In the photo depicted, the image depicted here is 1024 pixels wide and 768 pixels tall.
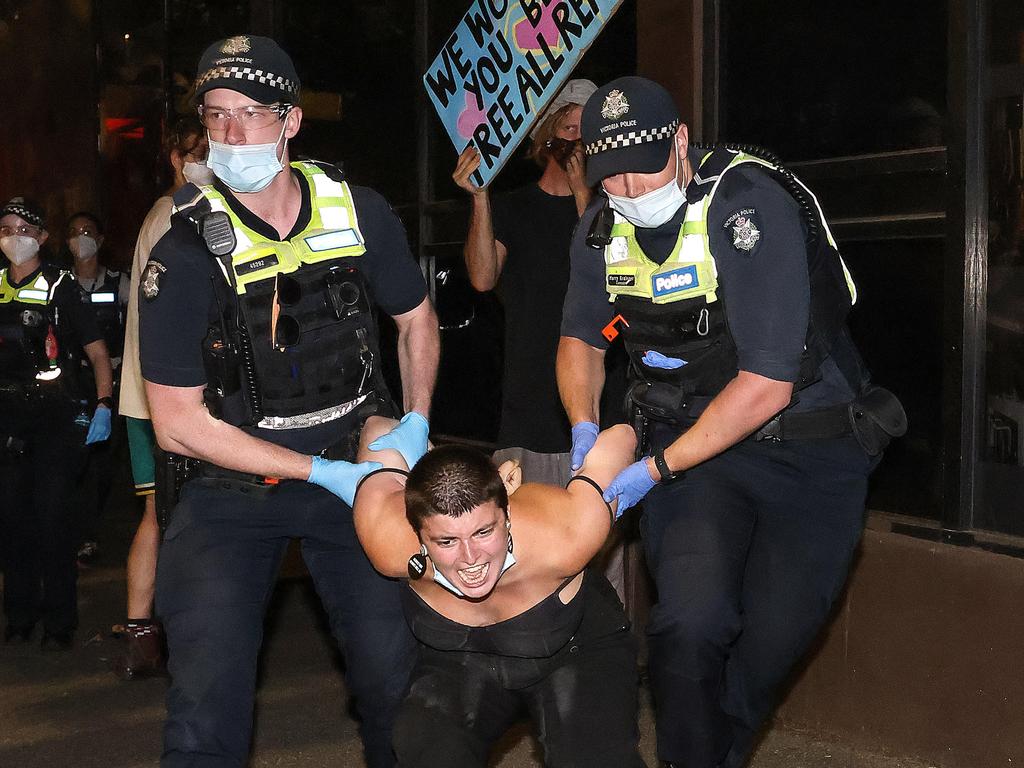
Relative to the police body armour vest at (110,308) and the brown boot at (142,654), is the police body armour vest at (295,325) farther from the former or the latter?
the police body armour vest at (110,308)

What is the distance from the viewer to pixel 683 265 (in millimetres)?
3758

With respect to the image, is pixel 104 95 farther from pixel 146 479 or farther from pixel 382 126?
pixel 146 479

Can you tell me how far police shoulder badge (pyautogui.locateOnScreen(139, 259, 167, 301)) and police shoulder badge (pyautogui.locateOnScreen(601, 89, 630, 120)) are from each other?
1.22m

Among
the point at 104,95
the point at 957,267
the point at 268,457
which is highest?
the point at 104,95

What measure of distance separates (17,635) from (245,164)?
409 centimetres

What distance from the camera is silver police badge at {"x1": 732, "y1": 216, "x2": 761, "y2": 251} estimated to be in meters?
3.64

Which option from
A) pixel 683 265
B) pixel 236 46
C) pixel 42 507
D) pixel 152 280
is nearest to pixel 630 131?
pixel 683 265

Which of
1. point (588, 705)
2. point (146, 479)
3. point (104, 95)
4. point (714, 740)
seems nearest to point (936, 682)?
point (714, 740)

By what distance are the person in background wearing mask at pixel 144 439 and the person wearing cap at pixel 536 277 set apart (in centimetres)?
119

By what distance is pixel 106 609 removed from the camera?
25.2 ft

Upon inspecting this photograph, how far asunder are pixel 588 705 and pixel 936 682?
1741 mm

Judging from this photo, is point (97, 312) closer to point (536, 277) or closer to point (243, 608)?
point (536, 277)

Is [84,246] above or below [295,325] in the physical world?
above

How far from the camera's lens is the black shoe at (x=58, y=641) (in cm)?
684
